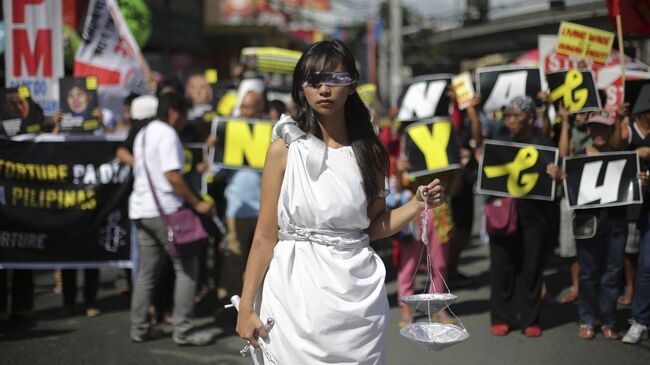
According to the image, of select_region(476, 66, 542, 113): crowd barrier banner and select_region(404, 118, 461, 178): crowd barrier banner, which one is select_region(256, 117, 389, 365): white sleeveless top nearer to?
select_region(404, 118, 461, 178): crowd barrier banner

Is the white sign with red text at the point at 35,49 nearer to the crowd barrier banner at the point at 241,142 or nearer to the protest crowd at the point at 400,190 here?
the protest crowd at the point at 400,190

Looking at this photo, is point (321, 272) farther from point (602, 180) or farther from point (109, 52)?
point (109, 52)

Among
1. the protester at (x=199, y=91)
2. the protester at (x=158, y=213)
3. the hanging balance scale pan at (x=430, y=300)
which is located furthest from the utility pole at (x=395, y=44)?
the hanging balance scale pan at (x=430, y=300)

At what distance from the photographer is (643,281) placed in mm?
5836

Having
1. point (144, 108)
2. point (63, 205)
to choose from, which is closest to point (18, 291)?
point (63, 205)

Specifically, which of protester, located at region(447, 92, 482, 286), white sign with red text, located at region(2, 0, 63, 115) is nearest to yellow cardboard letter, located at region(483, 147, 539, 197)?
protester, located at region(447, 92, 482, 286)

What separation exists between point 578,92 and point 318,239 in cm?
412

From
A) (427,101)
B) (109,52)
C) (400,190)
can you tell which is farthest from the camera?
(109,52)

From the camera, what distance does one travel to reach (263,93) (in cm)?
723

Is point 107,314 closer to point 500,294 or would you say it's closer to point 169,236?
point 169,236

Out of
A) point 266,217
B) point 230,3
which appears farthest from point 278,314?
point 230,3

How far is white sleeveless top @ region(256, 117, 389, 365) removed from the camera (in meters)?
2.94

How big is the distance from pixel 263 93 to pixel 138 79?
2.17m

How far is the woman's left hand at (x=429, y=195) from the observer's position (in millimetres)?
3094
